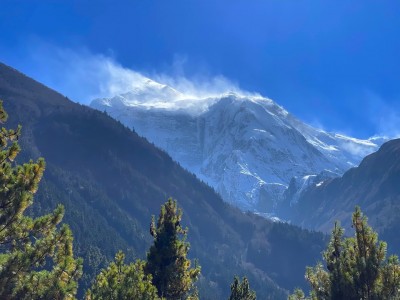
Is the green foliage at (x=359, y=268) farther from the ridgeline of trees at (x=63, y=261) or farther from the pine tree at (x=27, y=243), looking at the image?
the pine tree at (x=27, y=243)

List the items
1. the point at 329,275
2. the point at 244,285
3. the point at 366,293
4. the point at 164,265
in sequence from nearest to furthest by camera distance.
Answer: the point at 366,293, the point at 329,275, the point at 164,265, the point at 244,285

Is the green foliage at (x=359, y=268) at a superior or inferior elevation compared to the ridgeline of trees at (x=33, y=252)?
superior

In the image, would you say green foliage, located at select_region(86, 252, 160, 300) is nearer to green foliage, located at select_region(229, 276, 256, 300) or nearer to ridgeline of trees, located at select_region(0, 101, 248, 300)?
ridgeline of trees, located at select_region(0, 101, 248, 300)

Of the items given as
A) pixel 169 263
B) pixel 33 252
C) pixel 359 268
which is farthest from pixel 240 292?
pixel 33 252

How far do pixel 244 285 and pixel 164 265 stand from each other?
6.03 metres

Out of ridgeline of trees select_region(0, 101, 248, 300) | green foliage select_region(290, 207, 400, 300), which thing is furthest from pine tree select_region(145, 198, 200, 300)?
green foliage select_region(290, 207, 400, 300)

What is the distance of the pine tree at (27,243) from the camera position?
1700 cm

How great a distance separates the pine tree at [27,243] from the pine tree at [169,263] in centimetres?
1140

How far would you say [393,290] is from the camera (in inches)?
744

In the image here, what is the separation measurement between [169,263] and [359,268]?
13351mm

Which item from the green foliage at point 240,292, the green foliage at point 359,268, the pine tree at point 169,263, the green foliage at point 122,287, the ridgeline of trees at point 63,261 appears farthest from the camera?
the green foliage at point 240,292

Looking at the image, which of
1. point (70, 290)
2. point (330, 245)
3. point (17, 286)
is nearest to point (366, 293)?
point (330, 245)

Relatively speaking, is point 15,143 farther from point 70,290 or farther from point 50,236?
point 70,290

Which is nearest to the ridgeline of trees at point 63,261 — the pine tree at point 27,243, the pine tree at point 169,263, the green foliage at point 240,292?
the pine tree at point 27,243
